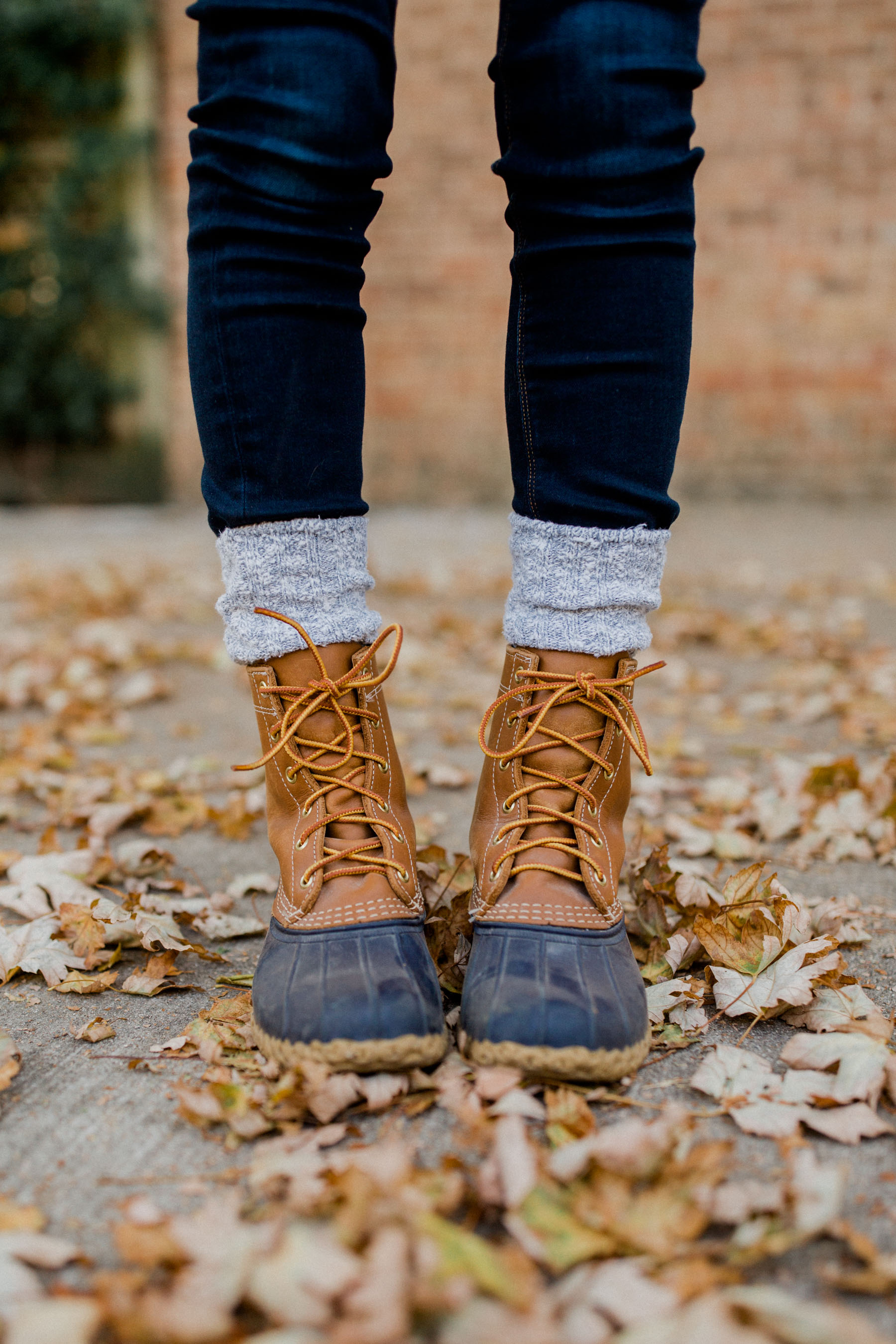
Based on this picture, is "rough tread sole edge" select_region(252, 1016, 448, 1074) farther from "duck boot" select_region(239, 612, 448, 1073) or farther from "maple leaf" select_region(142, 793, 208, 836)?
"maple leaf" select_region(142, 793, 208, 836)

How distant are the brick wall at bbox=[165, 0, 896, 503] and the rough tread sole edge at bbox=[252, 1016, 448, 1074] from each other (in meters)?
5.05

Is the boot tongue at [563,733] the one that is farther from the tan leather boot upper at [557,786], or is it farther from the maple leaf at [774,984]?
the maple leaf at [774,984]

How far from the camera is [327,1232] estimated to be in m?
0.68

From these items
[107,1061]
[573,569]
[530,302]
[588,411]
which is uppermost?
[530,302]

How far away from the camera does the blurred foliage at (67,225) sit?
5746mm

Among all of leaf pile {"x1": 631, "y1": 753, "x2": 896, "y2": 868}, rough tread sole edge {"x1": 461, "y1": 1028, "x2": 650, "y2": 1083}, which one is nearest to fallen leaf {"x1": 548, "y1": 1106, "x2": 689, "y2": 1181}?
rough tread sole edge {"x1": 461, "y1": 1028, "x2": 650, "y2": 1083}

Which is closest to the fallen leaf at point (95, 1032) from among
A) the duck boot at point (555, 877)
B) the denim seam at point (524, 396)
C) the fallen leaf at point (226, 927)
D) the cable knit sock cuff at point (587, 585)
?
the fallen leaf at point (226, 927)

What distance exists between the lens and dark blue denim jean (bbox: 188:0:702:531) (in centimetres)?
93

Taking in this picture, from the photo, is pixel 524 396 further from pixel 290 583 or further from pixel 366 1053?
pixel 366 1053

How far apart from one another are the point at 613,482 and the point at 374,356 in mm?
5141

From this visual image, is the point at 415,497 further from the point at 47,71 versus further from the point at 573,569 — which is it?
the point at 573,569

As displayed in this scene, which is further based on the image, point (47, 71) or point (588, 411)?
point (47, 71)

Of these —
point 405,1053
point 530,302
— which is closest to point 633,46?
point 530,302

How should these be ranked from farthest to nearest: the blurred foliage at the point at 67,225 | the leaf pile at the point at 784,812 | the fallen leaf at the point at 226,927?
1. the blurred foliage at the point at 67,225
2. the leaf pile at the point at 784,812
3. the fallen leaf at the point at 226,927
